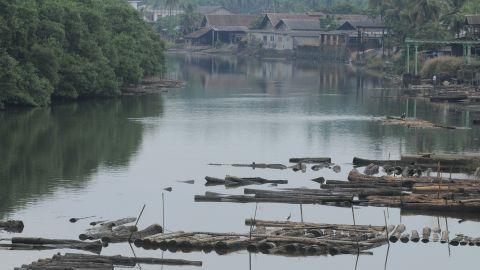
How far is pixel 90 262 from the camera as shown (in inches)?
1449

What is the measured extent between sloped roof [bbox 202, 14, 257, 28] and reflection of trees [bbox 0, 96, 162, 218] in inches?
3965

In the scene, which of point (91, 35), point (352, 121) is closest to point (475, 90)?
point (352, 121)

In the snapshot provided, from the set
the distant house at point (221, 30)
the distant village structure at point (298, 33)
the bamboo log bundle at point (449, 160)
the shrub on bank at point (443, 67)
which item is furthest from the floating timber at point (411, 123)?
the distant house at point (221, 30)

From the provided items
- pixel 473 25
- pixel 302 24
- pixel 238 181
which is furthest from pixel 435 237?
pixel 302 24

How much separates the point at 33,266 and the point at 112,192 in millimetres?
14994

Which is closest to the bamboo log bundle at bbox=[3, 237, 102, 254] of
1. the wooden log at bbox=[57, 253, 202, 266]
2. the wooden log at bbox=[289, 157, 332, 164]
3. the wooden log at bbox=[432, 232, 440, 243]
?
the wooden log at bbox=[57, 253, 202, 266]

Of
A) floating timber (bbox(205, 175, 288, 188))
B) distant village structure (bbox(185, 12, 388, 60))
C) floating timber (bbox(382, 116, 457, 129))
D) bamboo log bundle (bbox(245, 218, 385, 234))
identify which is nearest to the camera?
bamboo log bundle (bbox(245, 218, 385, 234))

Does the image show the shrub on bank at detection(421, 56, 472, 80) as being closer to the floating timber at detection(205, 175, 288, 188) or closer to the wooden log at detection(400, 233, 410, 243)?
the floating timber at detection(205, 175, 288, 188)

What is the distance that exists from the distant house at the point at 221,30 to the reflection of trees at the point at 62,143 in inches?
3882

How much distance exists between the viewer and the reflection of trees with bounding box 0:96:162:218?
53469 mm

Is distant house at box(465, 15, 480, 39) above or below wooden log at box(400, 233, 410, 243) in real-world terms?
above

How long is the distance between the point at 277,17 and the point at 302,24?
23.2 ft

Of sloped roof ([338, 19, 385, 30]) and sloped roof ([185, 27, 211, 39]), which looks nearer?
sloped roof ([338, 19, 385, 30])

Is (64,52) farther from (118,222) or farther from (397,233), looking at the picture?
(397,233)
